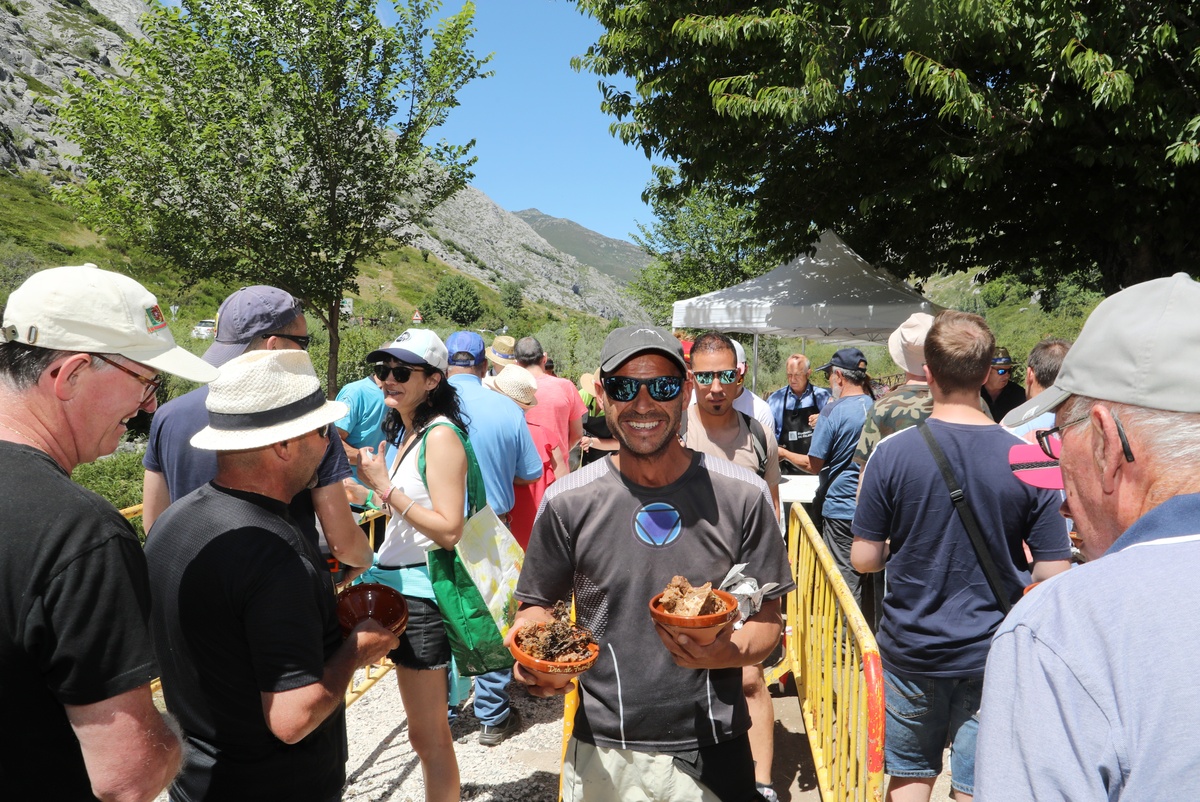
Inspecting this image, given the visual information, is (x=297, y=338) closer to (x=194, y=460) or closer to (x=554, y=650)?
(x=194, y=460)

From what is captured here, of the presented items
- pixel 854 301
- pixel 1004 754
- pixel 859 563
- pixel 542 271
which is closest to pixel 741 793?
pixel 859 563

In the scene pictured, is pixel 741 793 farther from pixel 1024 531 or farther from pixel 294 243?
pixel 294 243

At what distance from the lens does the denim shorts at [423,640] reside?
296cm

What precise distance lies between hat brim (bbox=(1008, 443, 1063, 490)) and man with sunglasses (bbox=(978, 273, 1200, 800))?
1.08 m

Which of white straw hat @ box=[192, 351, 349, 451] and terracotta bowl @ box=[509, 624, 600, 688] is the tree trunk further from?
terracotta bowl @ box=[509, 624, 600, 688]

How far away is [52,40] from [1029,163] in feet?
437

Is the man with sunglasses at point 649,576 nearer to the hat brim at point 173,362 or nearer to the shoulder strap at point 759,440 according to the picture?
the hat brim at point 173,362

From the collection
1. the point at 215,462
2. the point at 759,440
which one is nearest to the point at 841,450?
the point at 759,440

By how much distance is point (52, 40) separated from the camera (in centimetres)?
10250

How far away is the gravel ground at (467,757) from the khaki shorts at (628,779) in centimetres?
186

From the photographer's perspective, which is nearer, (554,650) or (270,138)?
(554,650)

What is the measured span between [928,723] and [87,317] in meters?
2.88

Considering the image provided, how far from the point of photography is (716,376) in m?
3.93

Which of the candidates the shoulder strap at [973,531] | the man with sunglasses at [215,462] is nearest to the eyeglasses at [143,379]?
the man with sunglasses at [215,462]
